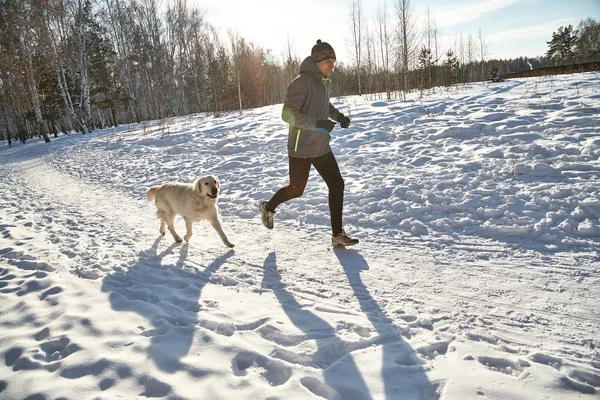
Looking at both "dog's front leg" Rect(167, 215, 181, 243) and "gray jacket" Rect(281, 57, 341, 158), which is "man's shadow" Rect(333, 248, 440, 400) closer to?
"gray jacket" Rect(281, 57, 341, 158)

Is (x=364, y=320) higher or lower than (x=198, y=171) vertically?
lower

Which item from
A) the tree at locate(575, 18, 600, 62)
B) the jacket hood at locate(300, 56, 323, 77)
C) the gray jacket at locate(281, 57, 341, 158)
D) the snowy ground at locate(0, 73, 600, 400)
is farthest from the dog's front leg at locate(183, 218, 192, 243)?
the tree at locate(575, 18, 600, 62)

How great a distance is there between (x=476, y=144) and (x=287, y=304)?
5654mm

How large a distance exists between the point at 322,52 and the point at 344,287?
2.37m

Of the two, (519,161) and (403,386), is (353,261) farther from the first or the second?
(519,161)

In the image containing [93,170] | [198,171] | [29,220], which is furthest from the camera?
[93,170]

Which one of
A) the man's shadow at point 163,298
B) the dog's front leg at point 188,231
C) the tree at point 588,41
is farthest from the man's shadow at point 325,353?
the tree at point 588,41

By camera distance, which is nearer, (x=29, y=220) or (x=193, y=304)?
(x=193, y=304)

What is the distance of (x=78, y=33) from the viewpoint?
2014 centimetres

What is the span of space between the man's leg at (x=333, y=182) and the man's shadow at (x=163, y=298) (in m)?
1.31

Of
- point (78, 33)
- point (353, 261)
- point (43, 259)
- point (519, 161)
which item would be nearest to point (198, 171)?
point (43, 259)

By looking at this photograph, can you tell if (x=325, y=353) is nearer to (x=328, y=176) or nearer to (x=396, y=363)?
(x=396, y=363)

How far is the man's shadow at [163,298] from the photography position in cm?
209

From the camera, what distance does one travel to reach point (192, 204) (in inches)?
167
